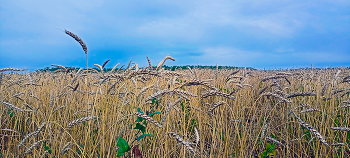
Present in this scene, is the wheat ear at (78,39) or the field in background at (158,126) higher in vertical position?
the wheat ear at (78,39)

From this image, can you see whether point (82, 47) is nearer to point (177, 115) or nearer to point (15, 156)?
point (15, 156)

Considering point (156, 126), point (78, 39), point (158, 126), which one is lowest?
point (156, 126)

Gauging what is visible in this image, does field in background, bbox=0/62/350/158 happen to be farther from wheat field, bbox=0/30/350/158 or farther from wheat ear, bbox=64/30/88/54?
wheat ear, bbox=64/30/88/54

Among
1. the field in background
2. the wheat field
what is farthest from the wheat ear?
the field in background

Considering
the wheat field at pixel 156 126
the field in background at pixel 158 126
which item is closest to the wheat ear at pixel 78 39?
the wheat field at pixel 156 126

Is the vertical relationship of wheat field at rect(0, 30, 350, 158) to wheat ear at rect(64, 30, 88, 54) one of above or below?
below

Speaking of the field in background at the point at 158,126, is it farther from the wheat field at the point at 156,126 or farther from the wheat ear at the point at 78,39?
the wheat ear at the point at 78,39

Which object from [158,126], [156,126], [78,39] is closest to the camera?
[158,126]

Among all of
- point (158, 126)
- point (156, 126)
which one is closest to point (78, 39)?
point (158, 126)

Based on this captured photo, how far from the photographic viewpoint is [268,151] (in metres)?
2.47

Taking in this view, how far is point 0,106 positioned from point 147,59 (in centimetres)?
289

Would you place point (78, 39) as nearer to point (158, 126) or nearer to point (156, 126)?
point (158, 126)

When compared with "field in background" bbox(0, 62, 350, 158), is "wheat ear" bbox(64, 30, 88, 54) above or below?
above

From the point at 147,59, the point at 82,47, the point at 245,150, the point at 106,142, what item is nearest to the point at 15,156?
the point at 106,142
